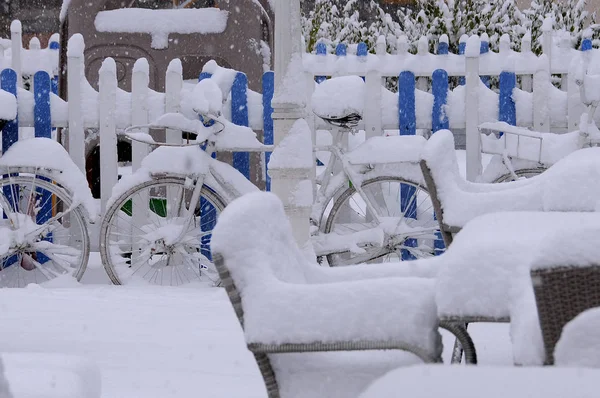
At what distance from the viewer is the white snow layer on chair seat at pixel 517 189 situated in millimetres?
2986

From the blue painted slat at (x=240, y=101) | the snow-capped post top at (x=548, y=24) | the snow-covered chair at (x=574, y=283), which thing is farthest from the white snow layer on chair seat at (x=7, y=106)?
the snow-covered chair at (x=574, y=283)

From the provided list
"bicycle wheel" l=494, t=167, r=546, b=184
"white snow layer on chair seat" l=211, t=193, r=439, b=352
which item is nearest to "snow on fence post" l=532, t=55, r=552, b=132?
"bicycle wheel" l=494, t=167, r=546, b=184

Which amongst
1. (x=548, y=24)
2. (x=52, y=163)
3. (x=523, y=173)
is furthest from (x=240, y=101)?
(x=548, y=24)

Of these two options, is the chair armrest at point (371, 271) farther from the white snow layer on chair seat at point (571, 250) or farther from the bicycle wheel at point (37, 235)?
the bicycle wheel at point (37, 235)

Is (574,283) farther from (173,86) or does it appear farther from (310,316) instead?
(173,86)

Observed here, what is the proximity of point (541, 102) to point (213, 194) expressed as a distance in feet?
7.01

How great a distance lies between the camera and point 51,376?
6.32 ft

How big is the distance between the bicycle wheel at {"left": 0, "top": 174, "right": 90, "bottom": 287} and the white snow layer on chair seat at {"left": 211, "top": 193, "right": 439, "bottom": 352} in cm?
354

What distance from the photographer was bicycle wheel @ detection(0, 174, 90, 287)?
5559 millimetres

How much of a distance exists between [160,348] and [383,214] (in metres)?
1.91

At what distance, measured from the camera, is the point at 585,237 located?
1.55 metres

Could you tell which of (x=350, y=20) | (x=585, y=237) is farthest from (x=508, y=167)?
(x=350, y=20)

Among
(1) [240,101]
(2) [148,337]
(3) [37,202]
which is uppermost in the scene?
(1) [240,101]

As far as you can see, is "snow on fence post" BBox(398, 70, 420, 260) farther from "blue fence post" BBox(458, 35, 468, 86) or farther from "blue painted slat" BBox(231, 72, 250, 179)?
"blue painted slat" BBox(231, 72, 250, 179)
